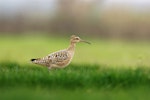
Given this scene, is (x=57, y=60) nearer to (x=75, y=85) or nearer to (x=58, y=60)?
(x=58, y=60)

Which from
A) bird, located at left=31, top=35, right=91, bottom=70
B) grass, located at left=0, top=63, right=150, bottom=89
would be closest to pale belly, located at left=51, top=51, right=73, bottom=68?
bird, located at left=31, top=35, right=91, bottom=70

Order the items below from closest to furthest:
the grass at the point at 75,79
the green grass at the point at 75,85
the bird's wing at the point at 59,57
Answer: the green grass at the point at 75,85
the grass at the point at 75,79
the bird's wing at the point at 59,57

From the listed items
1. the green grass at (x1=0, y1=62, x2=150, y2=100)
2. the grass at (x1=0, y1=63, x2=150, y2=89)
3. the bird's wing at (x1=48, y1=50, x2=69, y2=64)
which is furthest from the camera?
the bird's wing at (x1=48, y1=50, x2=69, y2=64)

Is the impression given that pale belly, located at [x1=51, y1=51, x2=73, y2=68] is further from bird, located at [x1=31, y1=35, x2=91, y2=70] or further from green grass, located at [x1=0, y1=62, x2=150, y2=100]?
green grass, located at [x1=0, y1=62, x2=150, y2=100]

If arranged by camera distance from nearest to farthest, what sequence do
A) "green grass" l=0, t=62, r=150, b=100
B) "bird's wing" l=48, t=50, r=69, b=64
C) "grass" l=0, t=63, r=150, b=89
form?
"green grass" l=0, t=62, r=150, b=100 → "grass" l=0, t=63, r=150, b=89 → "bird's wing" l=48, t=50, r=69, b=64

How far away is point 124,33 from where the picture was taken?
101 ft

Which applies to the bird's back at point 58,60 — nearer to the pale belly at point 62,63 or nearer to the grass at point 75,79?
the pale belly at point 62,63

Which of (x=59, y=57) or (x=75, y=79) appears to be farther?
(x=59, y=57)

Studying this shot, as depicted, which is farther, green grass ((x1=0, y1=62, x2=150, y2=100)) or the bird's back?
the bird's back

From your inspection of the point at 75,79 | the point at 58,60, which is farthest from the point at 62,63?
the point at 75,79

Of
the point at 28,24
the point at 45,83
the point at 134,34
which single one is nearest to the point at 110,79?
the point at 45,83

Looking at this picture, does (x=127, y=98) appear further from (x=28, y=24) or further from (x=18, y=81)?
(x=28, y=24)

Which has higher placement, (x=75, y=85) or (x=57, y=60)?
(x=57, y=60)

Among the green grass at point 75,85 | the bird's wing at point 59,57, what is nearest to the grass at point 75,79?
the green grass at point 75,85
